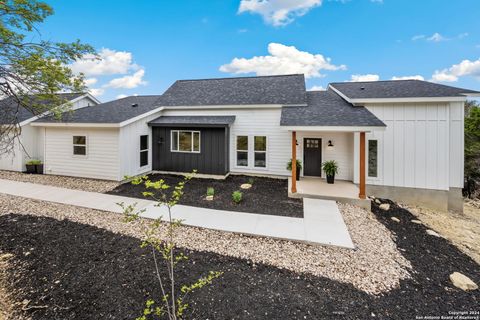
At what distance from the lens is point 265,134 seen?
11.2 metres

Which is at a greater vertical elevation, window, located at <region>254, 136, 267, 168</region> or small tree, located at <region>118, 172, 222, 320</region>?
window, located at <region>254, 136, 267, 168</region>

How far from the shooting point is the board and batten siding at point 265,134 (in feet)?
36.3

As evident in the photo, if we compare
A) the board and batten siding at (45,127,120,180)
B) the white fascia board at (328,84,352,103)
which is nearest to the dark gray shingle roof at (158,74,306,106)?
the white fascia board at (328,84,352,103)

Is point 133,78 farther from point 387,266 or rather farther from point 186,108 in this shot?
point 387,266

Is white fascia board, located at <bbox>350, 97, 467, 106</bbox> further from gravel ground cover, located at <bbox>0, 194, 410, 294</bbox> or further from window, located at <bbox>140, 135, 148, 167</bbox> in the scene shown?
window, located at <bbox>140, 135, 148, 167</bbox>

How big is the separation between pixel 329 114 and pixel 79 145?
1217 cm

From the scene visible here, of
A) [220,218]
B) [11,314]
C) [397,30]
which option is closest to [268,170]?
[220,218]

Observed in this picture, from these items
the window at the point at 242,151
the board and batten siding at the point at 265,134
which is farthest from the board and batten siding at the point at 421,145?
the window at the point at 242,151

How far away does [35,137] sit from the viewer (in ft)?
40.1

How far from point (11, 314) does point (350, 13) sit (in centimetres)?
1672

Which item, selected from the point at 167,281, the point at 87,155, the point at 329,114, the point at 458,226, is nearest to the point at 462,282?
the point at 458,226

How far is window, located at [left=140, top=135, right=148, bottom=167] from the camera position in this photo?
11219mm

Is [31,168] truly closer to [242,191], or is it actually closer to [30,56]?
[30,56]

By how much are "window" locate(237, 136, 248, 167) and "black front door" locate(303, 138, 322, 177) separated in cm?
314
